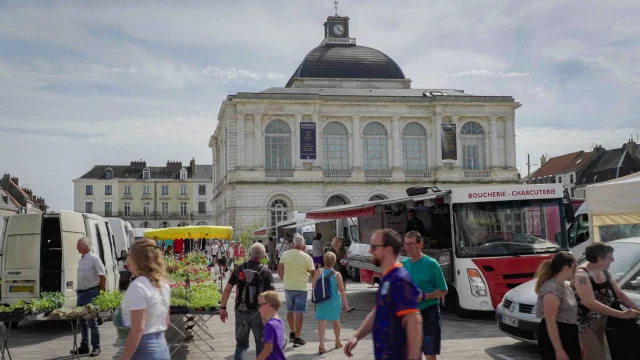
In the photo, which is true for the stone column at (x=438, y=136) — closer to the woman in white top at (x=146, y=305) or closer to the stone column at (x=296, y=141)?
the stone column at (x=296, y=141)

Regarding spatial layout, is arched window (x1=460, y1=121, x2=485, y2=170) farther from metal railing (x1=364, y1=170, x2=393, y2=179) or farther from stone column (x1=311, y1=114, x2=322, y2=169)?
stone column (x1=311, y1=114, x2=322, y2=169)

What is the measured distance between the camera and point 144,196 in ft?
337

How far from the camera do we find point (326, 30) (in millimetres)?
77812

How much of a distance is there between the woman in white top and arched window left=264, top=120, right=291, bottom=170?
55137 mm

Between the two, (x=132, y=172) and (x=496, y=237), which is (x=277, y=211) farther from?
(x=132, y=172)

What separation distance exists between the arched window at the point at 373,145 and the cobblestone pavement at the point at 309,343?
4690 centimetres

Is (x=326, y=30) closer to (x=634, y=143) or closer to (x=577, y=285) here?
(x=634, y=143)

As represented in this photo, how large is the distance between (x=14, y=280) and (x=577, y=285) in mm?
10545

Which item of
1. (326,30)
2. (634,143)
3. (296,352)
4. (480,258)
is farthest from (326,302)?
(634,143)

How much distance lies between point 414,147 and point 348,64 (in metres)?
12.1

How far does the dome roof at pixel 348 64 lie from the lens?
69438 mm

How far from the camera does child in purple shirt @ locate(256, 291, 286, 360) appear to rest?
241 inches

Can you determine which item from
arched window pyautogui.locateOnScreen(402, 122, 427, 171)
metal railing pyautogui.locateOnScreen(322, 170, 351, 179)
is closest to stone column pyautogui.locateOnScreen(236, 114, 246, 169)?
metal railing pyautogui.locateOnScreen(322, 170, 351, 179)

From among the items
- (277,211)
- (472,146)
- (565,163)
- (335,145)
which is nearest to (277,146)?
(335,145)
